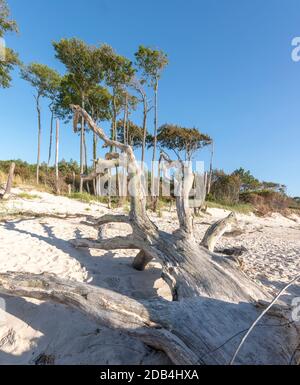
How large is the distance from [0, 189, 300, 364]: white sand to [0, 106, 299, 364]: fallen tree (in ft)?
0.88

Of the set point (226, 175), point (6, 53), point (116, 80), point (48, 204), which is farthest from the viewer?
point (226, 175)

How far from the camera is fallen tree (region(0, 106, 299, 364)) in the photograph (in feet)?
4.91

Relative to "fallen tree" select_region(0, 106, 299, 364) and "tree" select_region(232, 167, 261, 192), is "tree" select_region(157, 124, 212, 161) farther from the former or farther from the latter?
"fallen tree" select_region(0, 106, 299, 364)

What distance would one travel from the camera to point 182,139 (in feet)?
71.8

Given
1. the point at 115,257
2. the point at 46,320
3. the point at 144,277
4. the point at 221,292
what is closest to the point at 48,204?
the point at 115,257

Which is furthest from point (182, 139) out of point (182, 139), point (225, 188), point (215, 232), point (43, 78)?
point (215, 232)

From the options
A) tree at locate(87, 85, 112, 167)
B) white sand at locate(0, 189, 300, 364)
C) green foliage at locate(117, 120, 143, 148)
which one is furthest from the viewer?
green foliage at locate(117, 120, 143, 148)

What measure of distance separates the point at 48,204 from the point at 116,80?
10185mm

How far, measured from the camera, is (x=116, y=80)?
1540cm

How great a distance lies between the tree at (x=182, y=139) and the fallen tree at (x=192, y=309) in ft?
63.3

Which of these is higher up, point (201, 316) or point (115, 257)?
point (201, 316)

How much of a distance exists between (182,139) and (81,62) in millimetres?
10793

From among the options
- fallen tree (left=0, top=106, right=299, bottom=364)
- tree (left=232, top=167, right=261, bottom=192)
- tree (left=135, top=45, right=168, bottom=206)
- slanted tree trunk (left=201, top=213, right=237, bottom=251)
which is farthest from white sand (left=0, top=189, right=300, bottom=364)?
tree (left=232, top=167, right=261, bottom=192)

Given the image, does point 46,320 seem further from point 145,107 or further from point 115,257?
point 145,107
